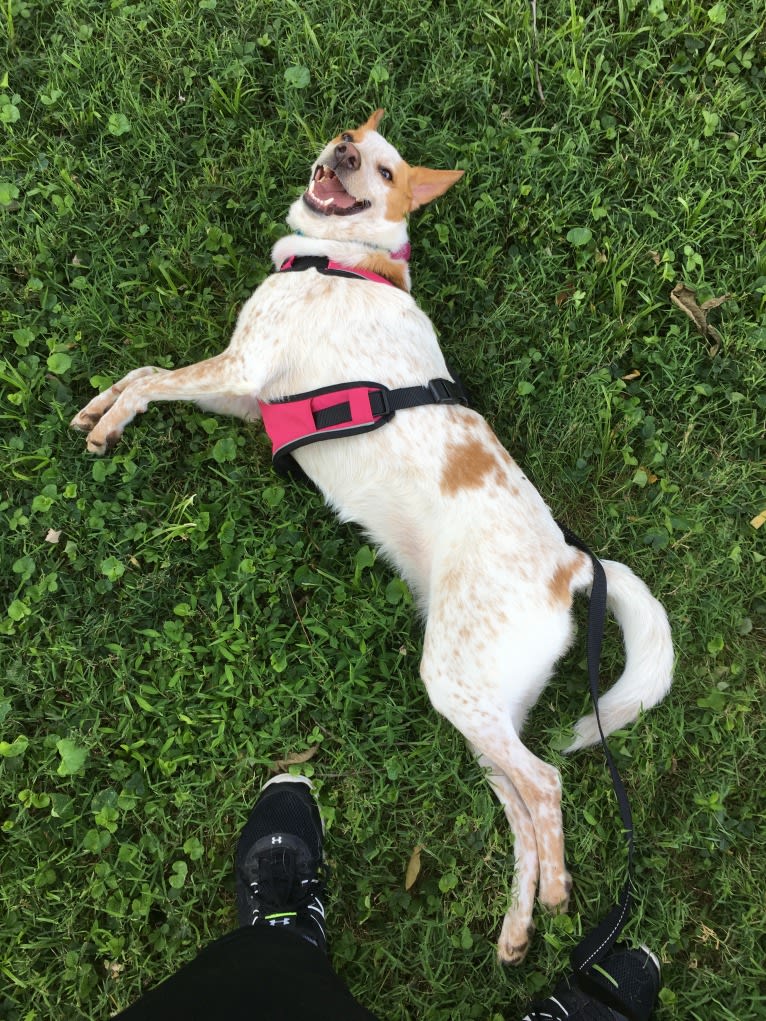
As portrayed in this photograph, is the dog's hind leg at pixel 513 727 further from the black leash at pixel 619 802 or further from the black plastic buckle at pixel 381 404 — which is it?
the black plastic buckle at pixel 381 404

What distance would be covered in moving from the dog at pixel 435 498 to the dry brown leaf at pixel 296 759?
616 millimetres

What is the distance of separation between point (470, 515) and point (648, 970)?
2.01m

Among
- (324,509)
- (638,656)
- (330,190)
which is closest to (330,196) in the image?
(330,190)

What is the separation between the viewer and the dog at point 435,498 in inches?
94.6

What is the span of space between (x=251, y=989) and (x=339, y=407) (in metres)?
1.91

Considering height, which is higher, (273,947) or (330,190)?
(330,190)

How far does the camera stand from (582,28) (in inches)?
128

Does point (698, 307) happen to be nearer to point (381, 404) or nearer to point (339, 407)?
point (381, 404)

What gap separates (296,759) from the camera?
272 cm

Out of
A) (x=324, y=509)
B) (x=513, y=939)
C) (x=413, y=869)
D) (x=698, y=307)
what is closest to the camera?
(x=513, y=939)

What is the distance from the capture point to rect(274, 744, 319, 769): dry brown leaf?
272cm

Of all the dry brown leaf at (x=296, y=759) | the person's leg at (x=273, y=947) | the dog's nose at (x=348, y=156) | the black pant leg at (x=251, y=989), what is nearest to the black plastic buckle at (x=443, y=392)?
the dog's nose at (x=348, y=156)

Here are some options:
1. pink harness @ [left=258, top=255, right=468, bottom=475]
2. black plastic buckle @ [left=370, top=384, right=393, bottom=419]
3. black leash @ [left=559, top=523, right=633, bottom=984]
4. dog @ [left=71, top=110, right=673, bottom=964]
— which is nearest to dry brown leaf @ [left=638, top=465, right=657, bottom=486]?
dog @ [left=71, top=110, right=673, bottom=964]

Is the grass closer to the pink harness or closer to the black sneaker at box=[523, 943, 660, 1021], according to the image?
the black sneaker at box=[523, 943, 660, 1021]
